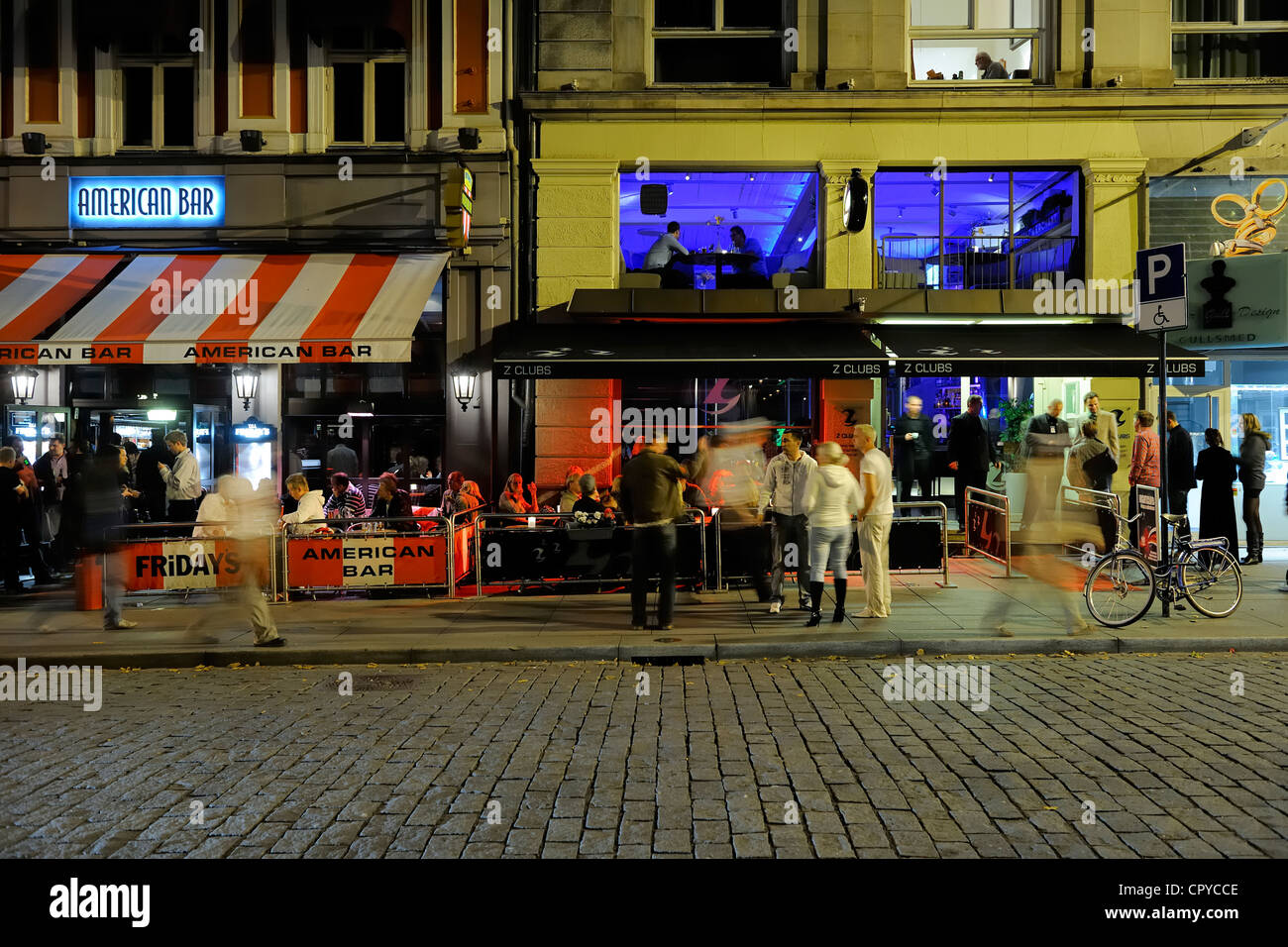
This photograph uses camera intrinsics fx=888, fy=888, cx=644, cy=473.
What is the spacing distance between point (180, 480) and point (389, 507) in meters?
3.20

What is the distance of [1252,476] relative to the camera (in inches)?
503

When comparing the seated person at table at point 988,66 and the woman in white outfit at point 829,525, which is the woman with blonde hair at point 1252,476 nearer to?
the seated person at table at point 988,66

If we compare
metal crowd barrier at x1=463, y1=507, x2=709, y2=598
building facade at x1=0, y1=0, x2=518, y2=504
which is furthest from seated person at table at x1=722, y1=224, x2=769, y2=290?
metal crowd barrier at x1=463, y1=507, x2=709, y2=598

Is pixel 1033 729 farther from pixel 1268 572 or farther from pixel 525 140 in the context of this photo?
pixel 525 140

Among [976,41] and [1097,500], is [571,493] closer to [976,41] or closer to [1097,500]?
[1097,500]

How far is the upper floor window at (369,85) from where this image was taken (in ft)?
50.5

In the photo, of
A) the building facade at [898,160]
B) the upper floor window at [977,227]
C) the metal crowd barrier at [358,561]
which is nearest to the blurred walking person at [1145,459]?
the building facade at [898,160]

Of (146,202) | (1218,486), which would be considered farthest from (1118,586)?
(146,202)

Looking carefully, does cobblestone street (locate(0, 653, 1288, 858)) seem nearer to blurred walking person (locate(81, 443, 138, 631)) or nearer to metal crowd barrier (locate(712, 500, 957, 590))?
blurred walking person (locate(81, 443, 138, 631))

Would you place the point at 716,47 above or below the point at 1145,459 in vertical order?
above

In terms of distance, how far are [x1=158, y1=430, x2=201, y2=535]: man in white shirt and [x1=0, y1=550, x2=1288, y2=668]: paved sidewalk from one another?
2387 millimetres

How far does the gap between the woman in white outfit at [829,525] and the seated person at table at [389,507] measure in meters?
5.17

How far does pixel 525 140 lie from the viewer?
15.4m
